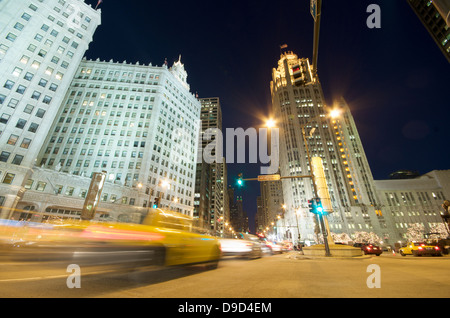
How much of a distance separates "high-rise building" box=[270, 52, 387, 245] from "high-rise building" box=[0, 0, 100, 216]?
68.7 meters

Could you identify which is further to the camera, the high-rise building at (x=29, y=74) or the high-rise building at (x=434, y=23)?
the high-rise building at (x=434, y=23)

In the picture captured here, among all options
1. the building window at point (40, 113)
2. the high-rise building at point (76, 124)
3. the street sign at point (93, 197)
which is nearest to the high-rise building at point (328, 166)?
the high-rise building at point (76, 124)

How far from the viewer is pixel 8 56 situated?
109ft

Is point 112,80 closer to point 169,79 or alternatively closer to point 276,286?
point 169,79

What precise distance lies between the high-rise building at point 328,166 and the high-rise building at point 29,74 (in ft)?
225

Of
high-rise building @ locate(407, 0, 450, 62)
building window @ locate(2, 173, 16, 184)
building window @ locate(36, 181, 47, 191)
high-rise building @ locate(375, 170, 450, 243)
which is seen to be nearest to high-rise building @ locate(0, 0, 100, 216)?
building window @ locate(2, 173, 16, 184)

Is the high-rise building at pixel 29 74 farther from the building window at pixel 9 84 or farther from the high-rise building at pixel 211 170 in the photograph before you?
the high-rise building at pixel 211 170

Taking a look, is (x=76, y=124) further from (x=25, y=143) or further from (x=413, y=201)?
(x=413, y=201)

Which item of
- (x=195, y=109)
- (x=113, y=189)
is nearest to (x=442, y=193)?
(x=195, y=109)

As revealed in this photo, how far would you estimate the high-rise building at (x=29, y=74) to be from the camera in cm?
3041

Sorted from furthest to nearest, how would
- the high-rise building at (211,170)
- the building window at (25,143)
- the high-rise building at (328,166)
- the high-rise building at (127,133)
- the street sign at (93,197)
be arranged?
the high-rise building at (211,170), the high-rise building at (328,166), the high-rise building at (127,133), the street sign at (93,197), the building window at (25,143)

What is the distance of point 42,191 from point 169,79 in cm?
4574

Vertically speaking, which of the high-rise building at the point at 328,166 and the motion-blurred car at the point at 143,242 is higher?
the high-rise building at the point at 328,166

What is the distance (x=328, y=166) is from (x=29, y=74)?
351 ft
